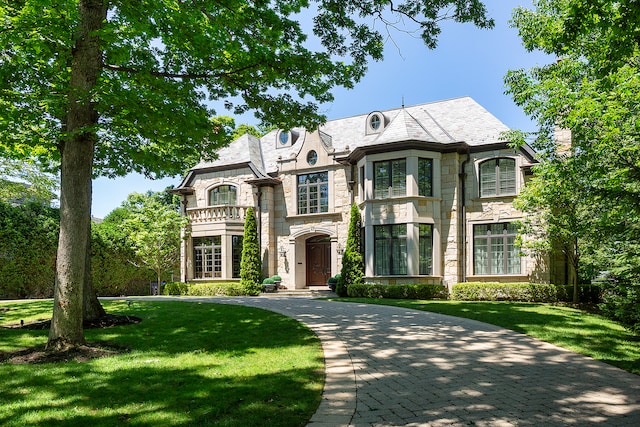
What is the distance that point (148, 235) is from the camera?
22.1 meters

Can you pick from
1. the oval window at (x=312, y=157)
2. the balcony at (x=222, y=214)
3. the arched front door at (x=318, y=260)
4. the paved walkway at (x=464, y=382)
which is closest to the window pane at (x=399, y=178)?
the oval window at (x=312, y=157)

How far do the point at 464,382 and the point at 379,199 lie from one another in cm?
1386

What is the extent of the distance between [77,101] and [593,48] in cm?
1053

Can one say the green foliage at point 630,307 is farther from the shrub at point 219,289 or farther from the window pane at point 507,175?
the shrub at point 219,289

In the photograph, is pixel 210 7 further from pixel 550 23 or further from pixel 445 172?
pixel 445 172

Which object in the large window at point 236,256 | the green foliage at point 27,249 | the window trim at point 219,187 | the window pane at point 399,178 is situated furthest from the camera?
the window trim at point 219,187

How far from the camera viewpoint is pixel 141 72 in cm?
800

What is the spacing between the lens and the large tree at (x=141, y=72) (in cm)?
707

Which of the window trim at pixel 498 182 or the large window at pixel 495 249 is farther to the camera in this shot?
the window trim at pixel 498 182

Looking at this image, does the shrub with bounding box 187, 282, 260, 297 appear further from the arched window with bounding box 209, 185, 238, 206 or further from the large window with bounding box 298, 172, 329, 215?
the large window with bounding box 298, 172, 329, 215

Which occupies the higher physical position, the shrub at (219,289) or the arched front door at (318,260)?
the arched front door at (318,260)

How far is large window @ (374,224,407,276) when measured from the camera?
18.8 metres

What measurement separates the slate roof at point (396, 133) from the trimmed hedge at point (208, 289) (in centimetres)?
556

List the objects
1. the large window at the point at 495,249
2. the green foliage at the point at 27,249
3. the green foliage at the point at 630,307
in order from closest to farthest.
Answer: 1. the green foliage at the point at 630,307
2. the large window at the point at 495,249
3. the green foliage at the point at 27,249
